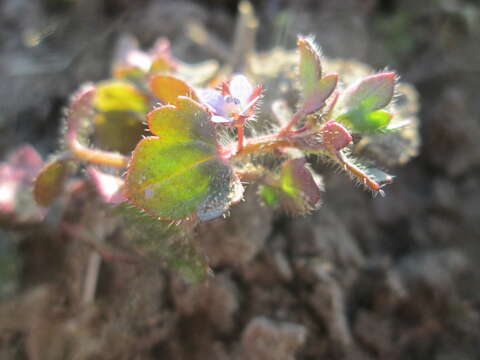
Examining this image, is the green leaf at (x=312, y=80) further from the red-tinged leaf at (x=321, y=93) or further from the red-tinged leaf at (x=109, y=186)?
the red-tinged leaf at (x=109, y=186)

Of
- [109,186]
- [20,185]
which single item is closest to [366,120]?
[109,186]

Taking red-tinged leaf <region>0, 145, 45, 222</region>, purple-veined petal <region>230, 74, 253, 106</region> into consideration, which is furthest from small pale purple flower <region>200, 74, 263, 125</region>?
red-tinged leaf <region>0, 145, 45, 222</region>

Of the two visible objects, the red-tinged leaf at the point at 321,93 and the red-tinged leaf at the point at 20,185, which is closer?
the red-tinged leaf at the point at 321,93

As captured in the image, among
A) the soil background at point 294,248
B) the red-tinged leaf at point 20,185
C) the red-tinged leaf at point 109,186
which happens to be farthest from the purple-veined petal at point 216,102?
the red-tinged leaf at point 20,185

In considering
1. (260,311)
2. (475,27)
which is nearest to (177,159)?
(260,311)

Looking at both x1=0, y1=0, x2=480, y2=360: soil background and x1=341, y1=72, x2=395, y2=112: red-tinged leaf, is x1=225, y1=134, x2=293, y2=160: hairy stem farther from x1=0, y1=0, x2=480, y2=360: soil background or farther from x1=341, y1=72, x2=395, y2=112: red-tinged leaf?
x1=0, y1=0, x2=480, y2=360: soil background

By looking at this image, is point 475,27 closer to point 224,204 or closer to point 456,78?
point 456,78
